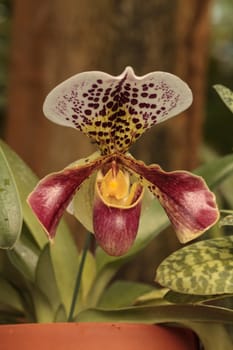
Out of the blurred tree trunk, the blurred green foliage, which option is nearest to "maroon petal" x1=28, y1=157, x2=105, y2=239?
the blurred tree trunk

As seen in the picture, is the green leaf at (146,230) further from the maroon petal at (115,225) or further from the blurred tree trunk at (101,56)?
the blurred tree trunk at (101,56)

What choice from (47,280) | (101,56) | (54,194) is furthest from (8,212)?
(101,56)

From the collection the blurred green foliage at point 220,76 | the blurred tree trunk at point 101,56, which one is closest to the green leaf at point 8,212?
the blurred tree trunk at point 101,56

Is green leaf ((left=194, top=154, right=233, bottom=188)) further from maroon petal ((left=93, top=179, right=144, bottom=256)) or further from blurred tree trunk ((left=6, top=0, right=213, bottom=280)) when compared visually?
blurred tree trunk ((left=6, top=0, right=213, bottom=280))

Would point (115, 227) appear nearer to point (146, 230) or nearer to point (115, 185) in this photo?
point (115, 185)

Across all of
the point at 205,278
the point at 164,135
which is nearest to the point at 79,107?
the point at 205,278

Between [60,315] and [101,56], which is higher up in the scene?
[101,56]
